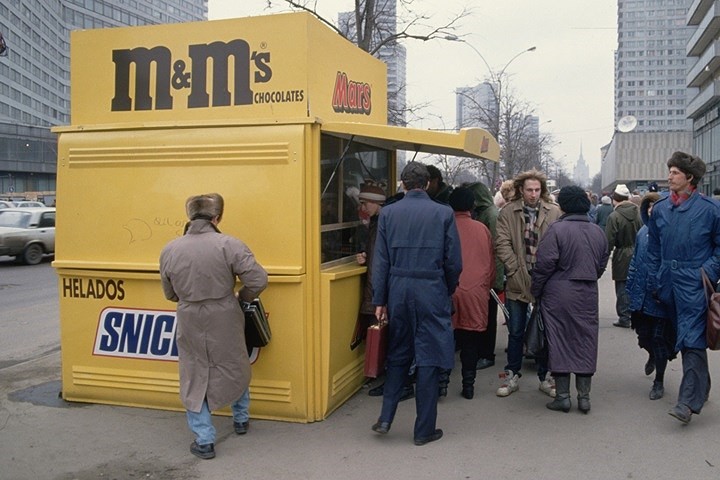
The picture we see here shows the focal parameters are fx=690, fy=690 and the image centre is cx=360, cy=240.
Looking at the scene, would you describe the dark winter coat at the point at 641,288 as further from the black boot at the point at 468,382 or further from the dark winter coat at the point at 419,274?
the dark winter coat at the point at 419,274

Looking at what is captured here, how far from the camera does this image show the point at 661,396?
5.78 metres

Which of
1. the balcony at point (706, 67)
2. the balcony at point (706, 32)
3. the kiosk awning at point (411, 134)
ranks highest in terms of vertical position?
the balcony at point (706, 32)

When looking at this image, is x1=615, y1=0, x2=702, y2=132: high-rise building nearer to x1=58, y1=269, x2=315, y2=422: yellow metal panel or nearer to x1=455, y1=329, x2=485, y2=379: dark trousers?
x1=455, y1=329, x2=485, y2=379: dark trousers

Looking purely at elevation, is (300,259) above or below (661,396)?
above

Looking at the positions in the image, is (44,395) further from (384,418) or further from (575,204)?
(575,204)

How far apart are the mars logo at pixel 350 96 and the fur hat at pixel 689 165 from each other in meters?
2.66

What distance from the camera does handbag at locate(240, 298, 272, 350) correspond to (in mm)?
4785

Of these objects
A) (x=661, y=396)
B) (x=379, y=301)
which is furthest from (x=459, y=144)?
(x=661, y=396)

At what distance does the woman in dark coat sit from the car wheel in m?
17.4

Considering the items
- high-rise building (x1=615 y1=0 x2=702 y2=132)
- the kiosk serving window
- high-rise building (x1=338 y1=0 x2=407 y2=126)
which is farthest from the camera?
high-rise building (x1=615 y1=0 x2=702 y2=132)

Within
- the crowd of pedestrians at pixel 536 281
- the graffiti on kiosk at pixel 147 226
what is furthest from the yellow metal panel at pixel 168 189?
the crowd of pedestrians at pixel 536 281

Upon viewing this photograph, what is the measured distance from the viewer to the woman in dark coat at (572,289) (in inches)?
209

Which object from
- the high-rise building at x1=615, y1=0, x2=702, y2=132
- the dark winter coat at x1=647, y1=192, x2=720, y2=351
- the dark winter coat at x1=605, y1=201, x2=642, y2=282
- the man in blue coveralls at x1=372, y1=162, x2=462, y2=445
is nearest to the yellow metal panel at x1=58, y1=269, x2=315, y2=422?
the man in blue coveralls at x1=372, y1=162, x2=462, y2=445

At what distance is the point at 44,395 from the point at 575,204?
475 centimetres
